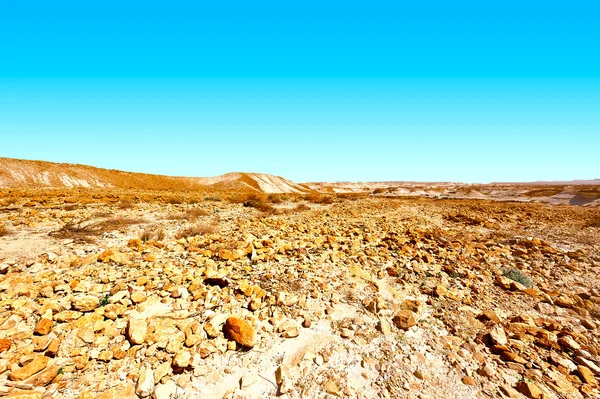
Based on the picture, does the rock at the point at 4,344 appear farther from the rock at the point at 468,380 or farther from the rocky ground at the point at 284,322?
the rock at the point at 468,380

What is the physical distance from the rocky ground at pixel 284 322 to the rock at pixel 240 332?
17mm

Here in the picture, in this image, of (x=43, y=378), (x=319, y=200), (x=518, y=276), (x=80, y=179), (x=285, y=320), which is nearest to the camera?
(x=43, y=378)

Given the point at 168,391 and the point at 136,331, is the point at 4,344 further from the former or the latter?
the point at 168,391

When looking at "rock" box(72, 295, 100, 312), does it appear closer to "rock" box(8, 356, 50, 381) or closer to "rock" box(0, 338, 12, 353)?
"rock" box(0, 338, 12, 353)

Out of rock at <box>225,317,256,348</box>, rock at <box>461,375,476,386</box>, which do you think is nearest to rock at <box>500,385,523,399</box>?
rock at <box>461,375,476,386</box>

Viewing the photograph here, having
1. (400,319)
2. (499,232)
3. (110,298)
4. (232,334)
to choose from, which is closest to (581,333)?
(400,319)

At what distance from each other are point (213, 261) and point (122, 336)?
2204mm

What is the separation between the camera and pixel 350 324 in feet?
12.4

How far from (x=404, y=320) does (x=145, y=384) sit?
3.43 meters

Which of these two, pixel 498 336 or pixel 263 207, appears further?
pixel 263 207

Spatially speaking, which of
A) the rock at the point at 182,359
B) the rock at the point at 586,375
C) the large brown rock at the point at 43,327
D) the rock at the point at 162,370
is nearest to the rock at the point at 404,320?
the rock at the point at 586,375

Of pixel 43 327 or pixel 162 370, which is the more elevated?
pixel 43 327

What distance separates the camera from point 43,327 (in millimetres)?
2969

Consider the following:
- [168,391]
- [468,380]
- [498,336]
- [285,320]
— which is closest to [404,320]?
[468,380]
